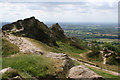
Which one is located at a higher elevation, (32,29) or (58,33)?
(32,29)

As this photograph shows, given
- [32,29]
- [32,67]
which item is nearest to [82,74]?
[32,67]

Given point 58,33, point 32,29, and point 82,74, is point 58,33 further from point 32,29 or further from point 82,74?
point 82,74

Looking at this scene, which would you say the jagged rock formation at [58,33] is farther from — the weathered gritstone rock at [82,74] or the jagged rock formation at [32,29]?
the weathered gritstone rock at [82,74]

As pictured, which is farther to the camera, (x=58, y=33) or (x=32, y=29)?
(x=58, y=33)

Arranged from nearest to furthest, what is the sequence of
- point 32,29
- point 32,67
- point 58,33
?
point 32,67, point 32,29, point 58,33

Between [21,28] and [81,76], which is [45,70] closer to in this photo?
[81,76]

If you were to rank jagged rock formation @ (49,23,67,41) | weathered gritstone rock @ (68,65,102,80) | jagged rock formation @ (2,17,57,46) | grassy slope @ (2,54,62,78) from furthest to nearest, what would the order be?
jagged rock formation @ (49,23,67,41)
jagged rock formation @ (2,17,57,46)
weathered gritstone rock @ (68,65,102,80)
grassy slope @ (2,54,62,78)

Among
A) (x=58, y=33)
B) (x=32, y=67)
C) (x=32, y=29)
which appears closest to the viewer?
(x=32, y=67)

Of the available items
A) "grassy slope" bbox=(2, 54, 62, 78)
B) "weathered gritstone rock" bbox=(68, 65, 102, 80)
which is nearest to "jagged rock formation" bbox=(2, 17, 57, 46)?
"grassy slope" bbox=(2, 54, 62, 78)

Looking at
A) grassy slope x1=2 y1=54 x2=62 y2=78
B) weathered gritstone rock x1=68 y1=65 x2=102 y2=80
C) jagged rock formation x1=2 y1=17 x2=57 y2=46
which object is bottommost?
weathered gritstone rock x1=68 y1=65 x2=102 y2=80

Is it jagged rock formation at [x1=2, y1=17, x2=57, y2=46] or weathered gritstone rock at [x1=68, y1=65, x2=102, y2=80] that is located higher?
jagged rock formation at [x1=2, y1=17, x2=57, y2=46]

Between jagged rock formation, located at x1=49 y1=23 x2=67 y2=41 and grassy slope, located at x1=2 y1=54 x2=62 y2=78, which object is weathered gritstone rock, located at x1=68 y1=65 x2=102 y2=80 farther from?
jagged rock formation, located at x1=49 y1=23 x2=67 y2=41

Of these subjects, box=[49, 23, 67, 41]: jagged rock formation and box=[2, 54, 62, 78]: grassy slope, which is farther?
box=[49, 23, 67, 41]: jagged rock formation

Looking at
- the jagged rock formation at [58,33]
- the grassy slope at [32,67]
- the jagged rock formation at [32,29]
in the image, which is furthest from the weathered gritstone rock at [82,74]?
the jagged rock formation at [58,33]
